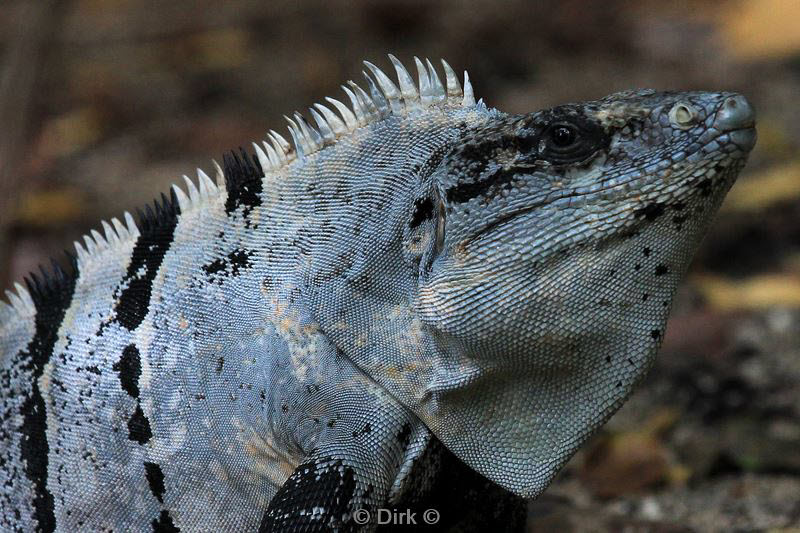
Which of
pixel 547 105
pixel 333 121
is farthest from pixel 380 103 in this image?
pixel 547 105

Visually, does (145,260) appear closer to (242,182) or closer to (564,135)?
(242,182)

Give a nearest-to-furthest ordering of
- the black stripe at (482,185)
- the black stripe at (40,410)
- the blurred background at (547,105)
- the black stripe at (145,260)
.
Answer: the black stripe at (482,185) → the black stripe at (145,260) → the black stripe at (40,410) → the blurred background at (547,105)

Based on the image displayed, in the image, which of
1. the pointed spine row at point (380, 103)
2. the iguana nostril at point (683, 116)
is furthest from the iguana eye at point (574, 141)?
the pointed spine row at point (380, 103)

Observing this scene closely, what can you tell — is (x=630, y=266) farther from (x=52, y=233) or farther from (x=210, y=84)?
(x=210, y=84)

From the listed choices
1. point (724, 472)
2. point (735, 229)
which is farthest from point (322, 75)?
point (724, 472)

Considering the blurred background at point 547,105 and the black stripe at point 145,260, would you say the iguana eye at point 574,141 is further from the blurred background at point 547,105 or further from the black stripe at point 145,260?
the blurred background at point 547,105

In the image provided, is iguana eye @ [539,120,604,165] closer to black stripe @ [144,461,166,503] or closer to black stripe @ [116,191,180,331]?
black stripe @ [116,191,180,331]

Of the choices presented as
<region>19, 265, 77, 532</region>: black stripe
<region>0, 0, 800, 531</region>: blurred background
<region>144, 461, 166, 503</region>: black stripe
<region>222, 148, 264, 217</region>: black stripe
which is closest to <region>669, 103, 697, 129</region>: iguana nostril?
<region>222, 148, 264, 217</region>: black stripe
